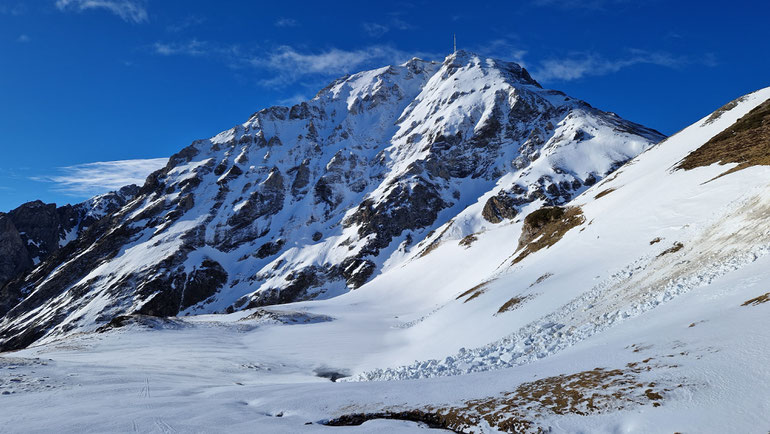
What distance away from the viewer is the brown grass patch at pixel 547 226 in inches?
1759

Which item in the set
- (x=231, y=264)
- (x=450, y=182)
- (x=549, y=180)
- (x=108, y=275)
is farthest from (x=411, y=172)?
(x=108, y=275)

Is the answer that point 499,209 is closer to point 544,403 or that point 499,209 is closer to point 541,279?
point 541,279

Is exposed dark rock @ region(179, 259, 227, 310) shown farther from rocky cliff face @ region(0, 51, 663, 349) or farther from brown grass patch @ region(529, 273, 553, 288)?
brown grass patch @ region(529, 273, 553, 288)

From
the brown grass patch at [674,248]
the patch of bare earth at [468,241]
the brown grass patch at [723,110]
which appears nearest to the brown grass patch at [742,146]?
the brown grass patch at [674,248]

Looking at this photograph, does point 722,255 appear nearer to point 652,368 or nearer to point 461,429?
point 652,368

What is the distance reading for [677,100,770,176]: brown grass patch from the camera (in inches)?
1069

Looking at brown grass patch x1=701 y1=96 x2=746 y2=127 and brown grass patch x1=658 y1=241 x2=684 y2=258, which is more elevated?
brown grass patch x1=701 y1=96 x2=746 y2=127

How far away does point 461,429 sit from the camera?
30.6ft

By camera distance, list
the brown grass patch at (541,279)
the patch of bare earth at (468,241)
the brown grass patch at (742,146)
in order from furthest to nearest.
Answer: the patch of bare earth at (468,241)
the brown grass patch at (541,279)
the brown grass patch at (742,146)

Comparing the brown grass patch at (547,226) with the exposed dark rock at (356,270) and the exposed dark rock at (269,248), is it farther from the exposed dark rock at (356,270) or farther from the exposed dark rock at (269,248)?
the exposed dark rock at (269,248)

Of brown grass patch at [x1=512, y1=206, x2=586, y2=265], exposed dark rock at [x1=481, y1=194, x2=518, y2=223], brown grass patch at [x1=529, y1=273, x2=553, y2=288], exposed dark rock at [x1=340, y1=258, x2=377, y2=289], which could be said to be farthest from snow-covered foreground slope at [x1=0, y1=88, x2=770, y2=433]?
exposed dark rock at [x1=340, y1=258, x2=377, y2=289]

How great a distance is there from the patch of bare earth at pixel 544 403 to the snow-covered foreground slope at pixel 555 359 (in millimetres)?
45

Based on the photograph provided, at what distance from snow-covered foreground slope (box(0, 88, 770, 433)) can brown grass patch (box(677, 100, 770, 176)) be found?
0.95 meters

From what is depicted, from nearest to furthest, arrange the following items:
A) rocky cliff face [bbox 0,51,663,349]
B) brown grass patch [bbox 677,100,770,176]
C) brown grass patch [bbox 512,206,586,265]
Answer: brown grass patch [bbox 677,100,770,176], brown grass patch [bbox 512,206,586,265], rocky cliff face [bbox 0,51,663,349]
